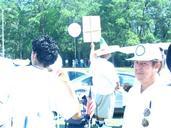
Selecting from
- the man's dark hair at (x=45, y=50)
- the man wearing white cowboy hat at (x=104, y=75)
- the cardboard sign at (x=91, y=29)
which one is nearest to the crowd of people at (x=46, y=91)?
the man's dark hair at (x=45, y=50)

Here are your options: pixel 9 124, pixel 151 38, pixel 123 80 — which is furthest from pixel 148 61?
pixel 151 38

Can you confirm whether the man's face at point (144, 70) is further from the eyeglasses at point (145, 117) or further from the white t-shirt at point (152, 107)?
the eyeglasses at point (145, 117)

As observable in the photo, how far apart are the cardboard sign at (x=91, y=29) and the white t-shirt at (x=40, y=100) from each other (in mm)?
7194

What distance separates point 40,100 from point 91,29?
7.45 meters

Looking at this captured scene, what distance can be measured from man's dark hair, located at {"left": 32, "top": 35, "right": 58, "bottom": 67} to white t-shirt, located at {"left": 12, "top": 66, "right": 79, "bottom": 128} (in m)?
0.17

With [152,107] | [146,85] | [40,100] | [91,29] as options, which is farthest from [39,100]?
[91,29]

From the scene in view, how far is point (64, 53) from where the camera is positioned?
72.8 meters

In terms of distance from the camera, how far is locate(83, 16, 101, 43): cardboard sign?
11227mm

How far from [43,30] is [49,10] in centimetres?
300

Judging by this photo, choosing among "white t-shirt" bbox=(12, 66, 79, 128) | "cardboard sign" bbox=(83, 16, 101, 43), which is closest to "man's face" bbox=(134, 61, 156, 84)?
"white t-shirt" bbox=(12, 66, 79, 128)

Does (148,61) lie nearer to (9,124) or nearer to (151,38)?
(9,124)

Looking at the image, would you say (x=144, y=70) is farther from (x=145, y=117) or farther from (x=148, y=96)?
(x=145, y=117)

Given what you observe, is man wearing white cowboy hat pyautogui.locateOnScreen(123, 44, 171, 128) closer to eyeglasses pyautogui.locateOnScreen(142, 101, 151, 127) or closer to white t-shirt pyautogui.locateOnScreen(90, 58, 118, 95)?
eyeglasses pyautogui.locateOnScreen(142, 101, 151, 127)

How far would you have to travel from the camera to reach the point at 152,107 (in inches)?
125
